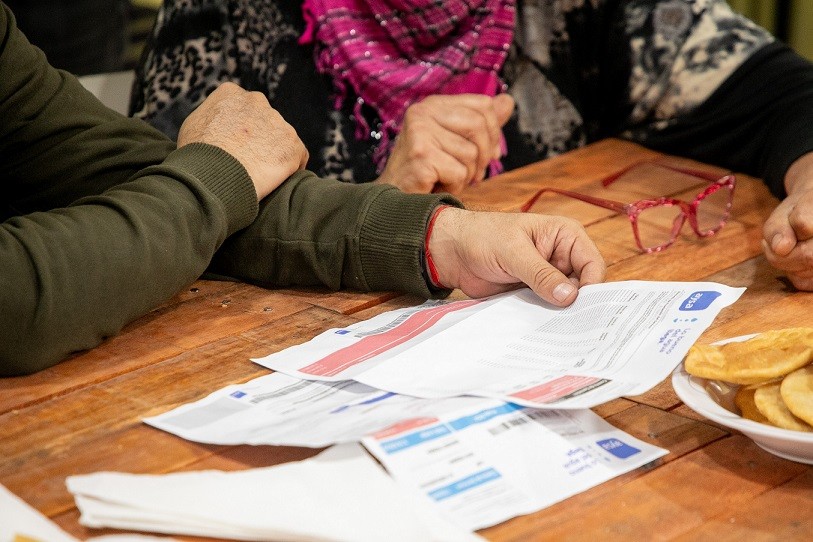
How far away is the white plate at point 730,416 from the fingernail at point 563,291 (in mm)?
188

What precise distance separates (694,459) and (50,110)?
91cm

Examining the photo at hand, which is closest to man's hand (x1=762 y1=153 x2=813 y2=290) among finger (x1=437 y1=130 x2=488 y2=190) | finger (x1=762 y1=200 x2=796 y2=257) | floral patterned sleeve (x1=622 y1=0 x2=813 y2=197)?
finger (x1=762 y1=200 x2=796 y2=257)

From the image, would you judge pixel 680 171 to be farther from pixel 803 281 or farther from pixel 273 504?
pixel 273 504

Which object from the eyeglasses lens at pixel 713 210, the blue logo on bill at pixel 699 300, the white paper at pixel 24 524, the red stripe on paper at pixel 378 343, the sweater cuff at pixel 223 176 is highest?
the sweater cuff at pixel 223 176

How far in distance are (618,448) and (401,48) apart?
3.75 ft

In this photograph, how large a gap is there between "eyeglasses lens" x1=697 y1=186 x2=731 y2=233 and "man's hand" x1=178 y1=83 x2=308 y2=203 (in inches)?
21.6

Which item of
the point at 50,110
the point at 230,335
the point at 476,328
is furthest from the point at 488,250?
the point at 50,110

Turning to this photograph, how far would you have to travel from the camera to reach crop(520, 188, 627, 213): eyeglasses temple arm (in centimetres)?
136

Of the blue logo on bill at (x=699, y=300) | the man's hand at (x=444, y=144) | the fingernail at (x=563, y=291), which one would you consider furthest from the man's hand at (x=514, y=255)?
the man's hand at (x=444, y=144)

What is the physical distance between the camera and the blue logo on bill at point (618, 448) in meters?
0.79

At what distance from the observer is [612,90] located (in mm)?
1797

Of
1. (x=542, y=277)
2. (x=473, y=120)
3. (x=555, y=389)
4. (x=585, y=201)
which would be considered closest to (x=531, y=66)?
(x=473, y=120)

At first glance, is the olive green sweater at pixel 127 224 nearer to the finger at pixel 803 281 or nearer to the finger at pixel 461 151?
the finger at pixel 461 151

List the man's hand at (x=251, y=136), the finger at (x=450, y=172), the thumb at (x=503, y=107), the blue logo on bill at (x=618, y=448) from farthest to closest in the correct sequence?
the thumb at (x=503, y=107), the finger at (x=450, y=172), the man's hand at (x=251, y=136), the blue logo on bill at (x=618, y=448)
